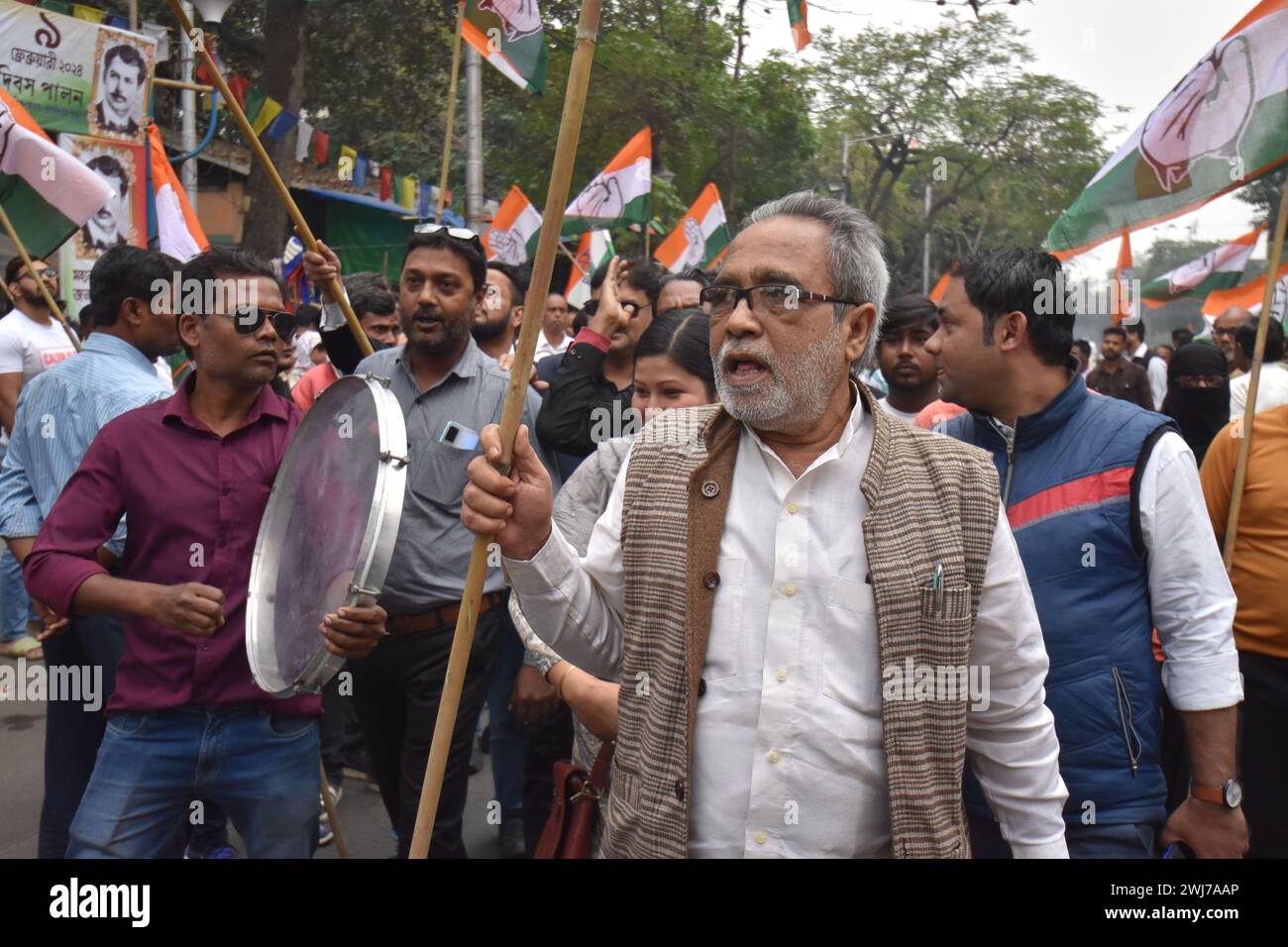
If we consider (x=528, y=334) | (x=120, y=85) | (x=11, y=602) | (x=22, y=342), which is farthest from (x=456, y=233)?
(x=120, y=85)

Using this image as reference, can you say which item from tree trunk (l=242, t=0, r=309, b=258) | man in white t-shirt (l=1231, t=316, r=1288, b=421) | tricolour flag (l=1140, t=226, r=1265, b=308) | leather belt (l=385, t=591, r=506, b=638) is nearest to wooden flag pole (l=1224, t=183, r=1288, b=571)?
man in white t-shirt (l=1231, t=316, r=1288, b=421)

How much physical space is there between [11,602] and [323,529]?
5117 millimetres

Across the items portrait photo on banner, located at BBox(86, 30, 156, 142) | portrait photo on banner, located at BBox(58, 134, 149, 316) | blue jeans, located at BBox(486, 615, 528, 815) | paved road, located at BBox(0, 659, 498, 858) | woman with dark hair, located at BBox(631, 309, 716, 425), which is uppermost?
portrait photo on banner, located at BBox(86, 30, 156, 142)

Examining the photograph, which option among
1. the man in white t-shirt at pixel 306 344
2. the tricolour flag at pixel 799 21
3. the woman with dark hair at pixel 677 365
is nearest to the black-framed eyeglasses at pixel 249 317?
the woman with dark hair at pixel 677 365

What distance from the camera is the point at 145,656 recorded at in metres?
2.97

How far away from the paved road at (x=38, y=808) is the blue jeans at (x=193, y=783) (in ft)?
5.87

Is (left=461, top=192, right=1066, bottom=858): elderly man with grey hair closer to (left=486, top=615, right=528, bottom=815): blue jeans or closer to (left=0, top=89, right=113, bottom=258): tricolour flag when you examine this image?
(left=486, top=615, right=528, bottom=815): blue jeans

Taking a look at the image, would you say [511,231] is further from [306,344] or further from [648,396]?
[648,396]

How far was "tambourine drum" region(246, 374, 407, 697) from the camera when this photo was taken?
108 inches

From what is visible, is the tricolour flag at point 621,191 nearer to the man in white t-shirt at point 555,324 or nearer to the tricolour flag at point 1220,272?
the man in white t-shirt at point 555,324

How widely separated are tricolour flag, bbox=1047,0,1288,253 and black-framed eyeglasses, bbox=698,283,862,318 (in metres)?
2.30

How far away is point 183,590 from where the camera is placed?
278cm

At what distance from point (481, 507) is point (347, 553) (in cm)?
105

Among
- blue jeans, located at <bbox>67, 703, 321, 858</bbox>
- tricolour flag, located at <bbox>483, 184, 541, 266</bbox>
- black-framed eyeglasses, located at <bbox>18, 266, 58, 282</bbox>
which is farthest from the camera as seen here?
tricolour flag, located at <bbox>483, 184, 541, 266</bbox>
